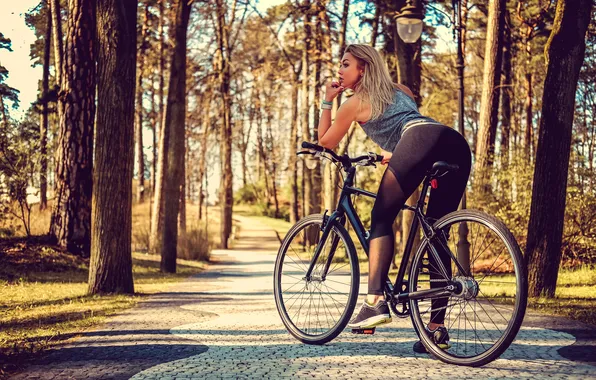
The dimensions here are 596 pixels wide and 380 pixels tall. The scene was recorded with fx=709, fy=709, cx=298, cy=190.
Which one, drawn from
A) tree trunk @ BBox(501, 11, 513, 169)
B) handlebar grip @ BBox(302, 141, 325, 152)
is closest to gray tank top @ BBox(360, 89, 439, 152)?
handlebar grip @ BBox(302, 141, 325, 152)

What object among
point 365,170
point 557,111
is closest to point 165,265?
point 557,111

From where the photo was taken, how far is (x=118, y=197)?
9258 mm

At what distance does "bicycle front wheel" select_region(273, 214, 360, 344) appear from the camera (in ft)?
16.7

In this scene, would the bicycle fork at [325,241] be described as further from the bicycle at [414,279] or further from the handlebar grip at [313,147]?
the handlebar grip at [313,147]

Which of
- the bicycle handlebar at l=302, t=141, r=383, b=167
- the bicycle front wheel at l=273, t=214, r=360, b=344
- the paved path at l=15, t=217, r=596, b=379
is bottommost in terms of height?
the paved path at l=15, t=217, r=596, b=379

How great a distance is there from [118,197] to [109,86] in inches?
57.5

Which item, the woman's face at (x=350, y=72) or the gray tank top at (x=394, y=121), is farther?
the woman's face at (x=350, y=72)

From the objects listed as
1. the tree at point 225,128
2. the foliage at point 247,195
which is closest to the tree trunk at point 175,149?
the tree at point 225,128

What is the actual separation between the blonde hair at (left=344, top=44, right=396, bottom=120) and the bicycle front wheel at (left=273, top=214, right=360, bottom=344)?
1037mm

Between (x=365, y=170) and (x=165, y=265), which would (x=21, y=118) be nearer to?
(x=165, y=265)

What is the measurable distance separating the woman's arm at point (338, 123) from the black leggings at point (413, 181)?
409 mm

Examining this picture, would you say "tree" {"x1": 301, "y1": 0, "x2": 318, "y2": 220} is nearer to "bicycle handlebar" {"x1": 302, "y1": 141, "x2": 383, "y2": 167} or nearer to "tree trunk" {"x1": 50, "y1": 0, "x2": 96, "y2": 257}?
"tree trunk" {"x1": 50, "y1": 0, "x2": 96, "y2": 257}

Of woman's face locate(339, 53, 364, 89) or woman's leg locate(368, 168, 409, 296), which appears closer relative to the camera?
woman's leg locate(368, 168, 409, 296)

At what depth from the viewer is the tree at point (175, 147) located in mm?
15211
